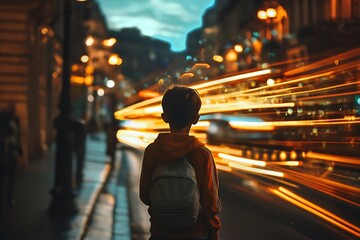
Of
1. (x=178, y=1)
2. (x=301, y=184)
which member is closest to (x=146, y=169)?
(x=178, y=1)

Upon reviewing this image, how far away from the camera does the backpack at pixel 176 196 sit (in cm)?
349

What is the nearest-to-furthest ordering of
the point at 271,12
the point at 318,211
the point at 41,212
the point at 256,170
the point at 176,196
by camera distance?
the point at 176,196
the point at 41,212
the point at 318,211
the point at 256,170
the point at 271,12

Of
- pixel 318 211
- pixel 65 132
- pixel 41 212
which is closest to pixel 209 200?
pixel 41 212

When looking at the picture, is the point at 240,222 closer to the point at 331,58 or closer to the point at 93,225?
the point at 93,225

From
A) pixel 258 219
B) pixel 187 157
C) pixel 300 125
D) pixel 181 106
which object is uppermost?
pixel 181 106

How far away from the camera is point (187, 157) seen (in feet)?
12.0

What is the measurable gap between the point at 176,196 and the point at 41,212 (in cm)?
742

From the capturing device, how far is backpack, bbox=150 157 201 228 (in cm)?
349

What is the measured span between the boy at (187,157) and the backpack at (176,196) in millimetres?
69

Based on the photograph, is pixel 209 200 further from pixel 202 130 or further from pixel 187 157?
pixel 202 130

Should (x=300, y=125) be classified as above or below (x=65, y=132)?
above

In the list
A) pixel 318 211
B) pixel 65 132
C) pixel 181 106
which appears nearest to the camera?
pixel 181 106

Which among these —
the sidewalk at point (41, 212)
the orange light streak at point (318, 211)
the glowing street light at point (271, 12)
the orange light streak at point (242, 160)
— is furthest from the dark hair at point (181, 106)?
the glowing street light at point (271, 12)

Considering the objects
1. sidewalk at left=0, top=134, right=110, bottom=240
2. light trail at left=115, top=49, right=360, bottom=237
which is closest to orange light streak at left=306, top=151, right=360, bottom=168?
light trail at left=115, top=49, right=360, bottom=237
